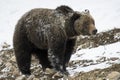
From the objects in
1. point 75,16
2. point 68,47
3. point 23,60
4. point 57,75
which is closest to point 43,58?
point 23,60

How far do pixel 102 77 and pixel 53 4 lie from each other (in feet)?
43.9

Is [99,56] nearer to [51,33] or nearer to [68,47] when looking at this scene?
[68,47]

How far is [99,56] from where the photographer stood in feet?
38.2

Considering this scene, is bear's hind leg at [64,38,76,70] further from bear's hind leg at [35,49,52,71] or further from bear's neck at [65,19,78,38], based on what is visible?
bear's hind leg at [35,49,52,71]

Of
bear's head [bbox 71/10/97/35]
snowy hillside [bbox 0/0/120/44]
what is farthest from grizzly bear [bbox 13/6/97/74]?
snowy hillside [bbox 0/0/120/44]

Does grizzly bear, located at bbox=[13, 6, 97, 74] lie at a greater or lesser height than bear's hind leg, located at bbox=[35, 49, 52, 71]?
greater

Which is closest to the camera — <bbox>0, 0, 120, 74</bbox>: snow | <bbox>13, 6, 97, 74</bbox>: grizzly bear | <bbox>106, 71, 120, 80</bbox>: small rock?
<bbox>106, 71, 120, 80</bbox>: small rock

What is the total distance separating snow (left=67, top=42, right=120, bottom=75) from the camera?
1025cm

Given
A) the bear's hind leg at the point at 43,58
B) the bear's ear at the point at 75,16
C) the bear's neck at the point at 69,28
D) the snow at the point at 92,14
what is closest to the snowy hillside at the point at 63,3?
the snow at the point at 92,14

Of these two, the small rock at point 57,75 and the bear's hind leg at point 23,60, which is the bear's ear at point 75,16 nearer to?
the small rock at point 57,75

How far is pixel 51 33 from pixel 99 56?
7.22 ft

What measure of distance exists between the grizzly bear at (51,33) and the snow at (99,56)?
58 centimetres

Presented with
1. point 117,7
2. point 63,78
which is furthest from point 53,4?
point 63,78

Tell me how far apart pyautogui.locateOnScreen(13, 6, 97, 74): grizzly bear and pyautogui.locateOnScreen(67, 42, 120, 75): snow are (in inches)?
23.0
